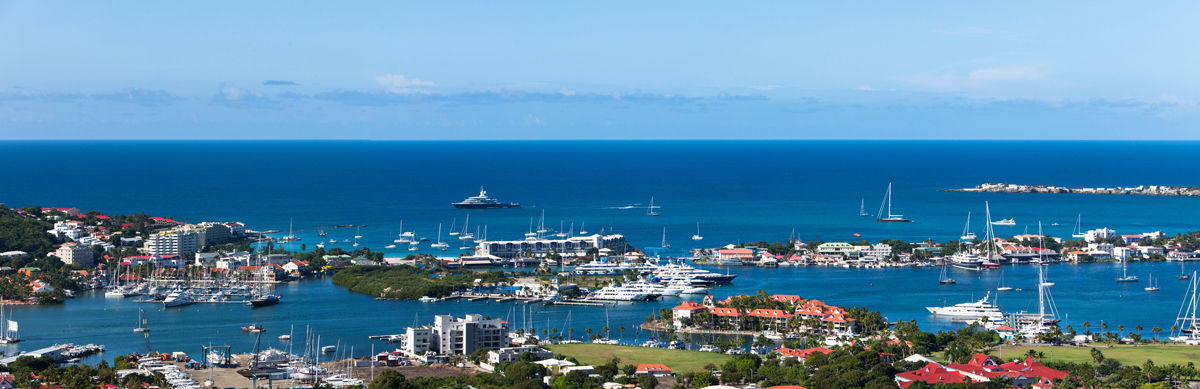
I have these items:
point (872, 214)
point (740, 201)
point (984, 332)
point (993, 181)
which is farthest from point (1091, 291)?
point (993, 181)

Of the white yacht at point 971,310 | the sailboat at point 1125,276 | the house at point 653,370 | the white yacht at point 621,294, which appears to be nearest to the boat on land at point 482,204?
the white yacht at point 621,294

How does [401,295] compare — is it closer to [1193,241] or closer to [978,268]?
[978,268]

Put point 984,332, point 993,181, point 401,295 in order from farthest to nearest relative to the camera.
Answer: point 993,181
point 401,295
point 984,332

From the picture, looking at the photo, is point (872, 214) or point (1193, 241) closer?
point (1193, 241)

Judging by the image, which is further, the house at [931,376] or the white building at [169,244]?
the white building at [169,244]

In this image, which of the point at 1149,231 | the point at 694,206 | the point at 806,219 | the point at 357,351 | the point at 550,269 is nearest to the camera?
the point at 357,351

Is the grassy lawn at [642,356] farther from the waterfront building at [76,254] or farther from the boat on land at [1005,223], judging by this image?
the boat on land at [1005,223]
